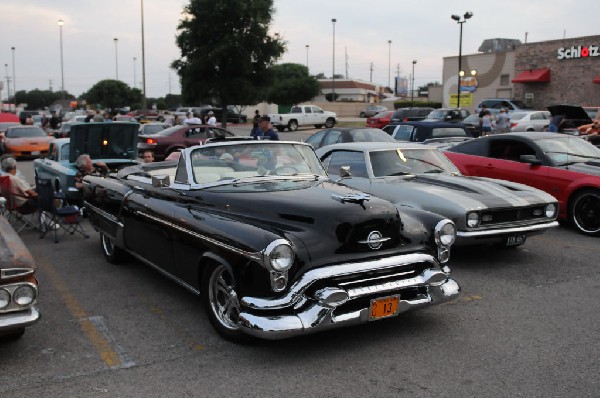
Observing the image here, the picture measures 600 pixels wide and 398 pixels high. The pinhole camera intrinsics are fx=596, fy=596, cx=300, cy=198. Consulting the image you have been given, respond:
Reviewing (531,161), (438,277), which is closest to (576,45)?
(531,161)

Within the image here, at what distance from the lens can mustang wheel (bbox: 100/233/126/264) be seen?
7.30 m

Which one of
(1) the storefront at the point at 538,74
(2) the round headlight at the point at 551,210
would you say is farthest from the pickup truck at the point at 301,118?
(2) the round headlight at the point at 551,210

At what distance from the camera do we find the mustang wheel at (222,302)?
15.3 feet

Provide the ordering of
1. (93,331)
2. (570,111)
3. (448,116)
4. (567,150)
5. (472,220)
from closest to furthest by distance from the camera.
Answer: (93,331) → (472,220) → (567,150) → (570,111) → (448,116)

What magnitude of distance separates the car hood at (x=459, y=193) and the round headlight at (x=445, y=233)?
1799 millimetres

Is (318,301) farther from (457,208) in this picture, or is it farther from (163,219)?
(457,208)

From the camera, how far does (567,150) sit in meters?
9.71

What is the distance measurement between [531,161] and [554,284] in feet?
10.9

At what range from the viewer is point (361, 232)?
4.68m

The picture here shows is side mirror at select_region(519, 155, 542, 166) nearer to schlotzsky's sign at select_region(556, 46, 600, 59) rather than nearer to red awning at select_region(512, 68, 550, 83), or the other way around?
schlotzsky's sign at select_region(556, 46, 600, 59)

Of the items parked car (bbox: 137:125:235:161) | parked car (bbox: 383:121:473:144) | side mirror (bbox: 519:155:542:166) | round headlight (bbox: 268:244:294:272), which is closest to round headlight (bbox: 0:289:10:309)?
round headlight (bbox: 268:244:294:272)

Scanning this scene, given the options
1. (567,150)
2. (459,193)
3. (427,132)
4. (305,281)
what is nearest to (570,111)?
(427,132)

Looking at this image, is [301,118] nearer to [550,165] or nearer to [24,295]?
[550,165]

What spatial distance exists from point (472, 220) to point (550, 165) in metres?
3.11
